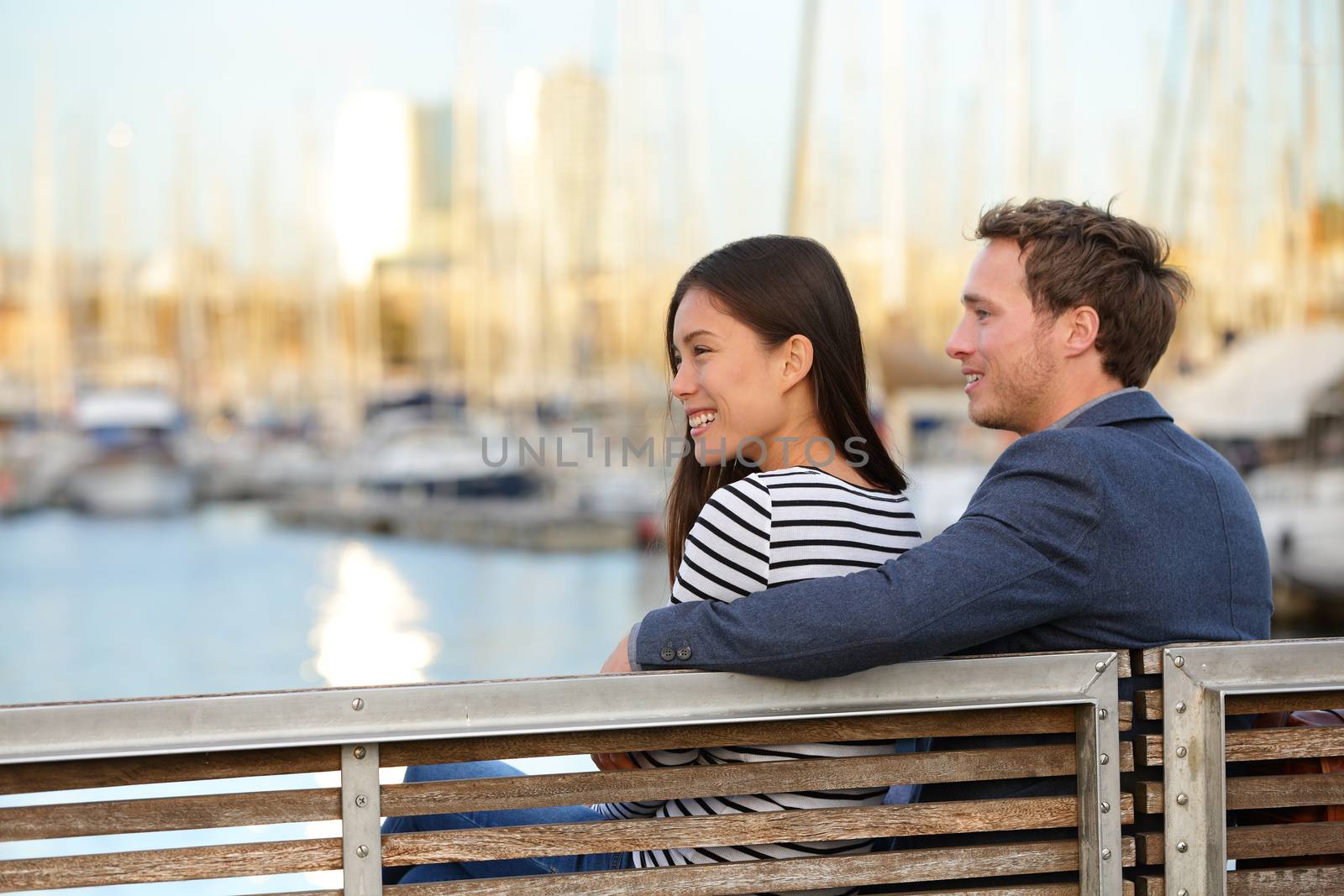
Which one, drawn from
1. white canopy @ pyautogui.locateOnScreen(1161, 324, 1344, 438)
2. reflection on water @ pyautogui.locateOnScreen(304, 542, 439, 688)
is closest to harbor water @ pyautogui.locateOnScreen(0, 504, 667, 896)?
reflection on water @ pyautogui.locateOnScreen(304, 542, 439, 688)

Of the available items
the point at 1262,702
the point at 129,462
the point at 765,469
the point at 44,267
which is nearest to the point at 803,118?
the point at 765,469

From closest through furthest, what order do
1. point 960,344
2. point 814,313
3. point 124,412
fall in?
point 814,313 < point 960,344 < point 124,412

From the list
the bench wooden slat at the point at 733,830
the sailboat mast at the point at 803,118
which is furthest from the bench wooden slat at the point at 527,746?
the sailboat mast at the point at 803,118

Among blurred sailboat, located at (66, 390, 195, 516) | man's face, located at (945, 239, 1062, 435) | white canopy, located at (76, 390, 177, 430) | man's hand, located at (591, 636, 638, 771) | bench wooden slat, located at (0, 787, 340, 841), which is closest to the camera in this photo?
bench wooden slat, located at (0, 787, 340, 841)

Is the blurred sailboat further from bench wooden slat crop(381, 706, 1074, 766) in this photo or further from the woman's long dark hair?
bench wooden slat crop(381, 706, 1074, 766)

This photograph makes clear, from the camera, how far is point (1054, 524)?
2.04 meters

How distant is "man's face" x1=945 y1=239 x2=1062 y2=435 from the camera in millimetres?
2391

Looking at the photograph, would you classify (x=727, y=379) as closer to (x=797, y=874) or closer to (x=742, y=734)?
(x=742, y=734)

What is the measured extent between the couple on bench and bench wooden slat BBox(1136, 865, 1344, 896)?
0.31 metres

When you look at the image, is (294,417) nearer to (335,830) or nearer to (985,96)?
(985,96)

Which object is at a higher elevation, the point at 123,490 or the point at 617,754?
the point at 123,490

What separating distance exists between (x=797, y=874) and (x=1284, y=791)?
2.42ft

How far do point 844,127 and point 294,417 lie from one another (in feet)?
94.0

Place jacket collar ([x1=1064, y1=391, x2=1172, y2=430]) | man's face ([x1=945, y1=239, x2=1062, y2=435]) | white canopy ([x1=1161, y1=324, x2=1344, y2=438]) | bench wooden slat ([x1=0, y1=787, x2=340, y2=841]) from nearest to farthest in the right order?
bench wooden slat ([x1=0, y1=787, x2=340, y2=841]), jacket collar ([x1=1064, y1=391, x2=1172, y2=430]), man's face ([x1=945, y1=239, x2=1062, y2=435]), white canopy ([x1=1161, y1=324, x2=1344, y2=438])
